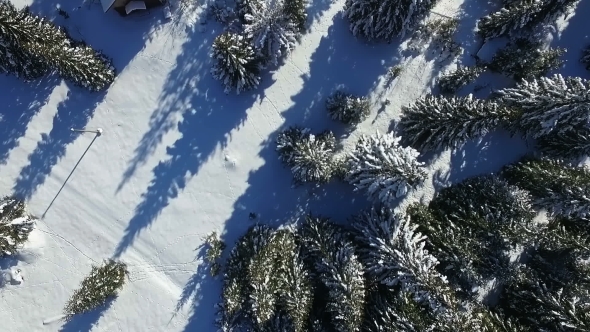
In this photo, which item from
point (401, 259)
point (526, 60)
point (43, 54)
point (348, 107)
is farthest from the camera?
point (526, 60)

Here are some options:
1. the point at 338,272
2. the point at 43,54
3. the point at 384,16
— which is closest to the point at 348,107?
the point at 384,16

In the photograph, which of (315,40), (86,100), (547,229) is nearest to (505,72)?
(547,229)

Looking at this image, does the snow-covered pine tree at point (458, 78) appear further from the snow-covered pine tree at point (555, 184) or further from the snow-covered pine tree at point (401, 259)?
the snow-covered pine tree at point (401, 259)

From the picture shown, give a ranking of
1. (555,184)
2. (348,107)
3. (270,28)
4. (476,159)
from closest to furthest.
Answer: (555,184) → (270,28) → (348,107) → (476,159)

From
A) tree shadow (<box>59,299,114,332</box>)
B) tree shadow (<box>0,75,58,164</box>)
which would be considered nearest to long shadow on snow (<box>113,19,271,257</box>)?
tree shadow (<box>0,75,58,164</box>)

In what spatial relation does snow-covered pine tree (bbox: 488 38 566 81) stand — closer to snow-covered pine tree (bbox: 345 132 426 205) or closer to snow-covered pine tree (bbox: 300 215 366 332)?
snow-covered pine tree (bbox: 345 132 426 205)

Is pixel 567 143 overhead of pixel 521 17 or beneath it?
beneath

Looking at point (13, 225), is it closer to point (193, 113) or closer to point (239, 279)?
point (193, 113)

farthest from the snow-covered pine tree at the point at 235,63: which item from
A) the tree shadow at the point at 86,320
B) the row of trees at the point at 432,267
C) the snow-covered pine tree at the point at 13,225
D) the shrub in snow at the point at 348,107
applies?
the tree shadow at the point at 86,320

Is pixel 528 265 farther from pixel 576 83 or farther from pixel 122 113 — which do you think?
pixel 122 113
